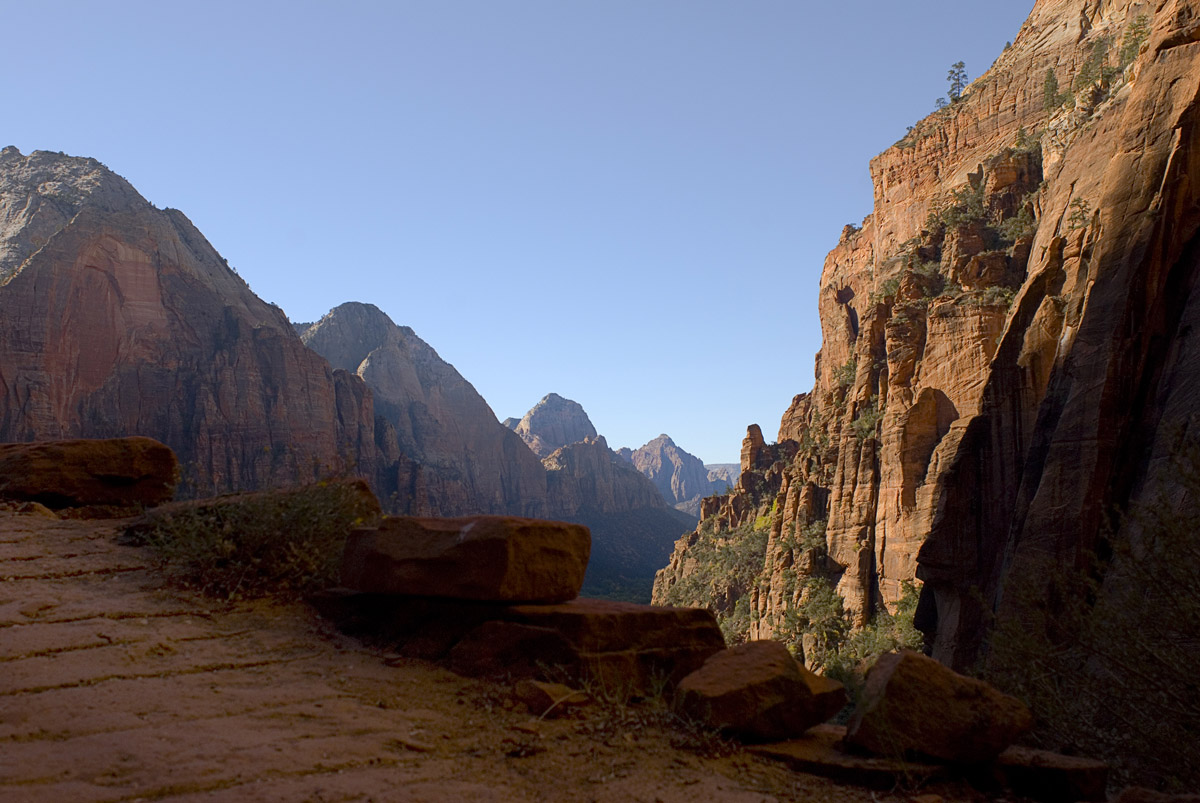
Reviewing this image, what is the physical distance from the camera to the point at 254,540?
24.0 ft

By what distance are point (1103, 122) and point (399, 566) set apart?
2262cm

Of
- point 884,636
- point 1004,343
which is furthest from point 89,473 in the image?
point 884,636

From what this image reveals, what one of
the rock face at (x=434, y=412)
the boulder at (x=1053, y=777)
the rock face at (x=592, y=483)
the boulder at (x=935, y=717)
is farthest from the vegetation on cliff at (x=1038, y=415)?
the rock face at (x=592, y=483)

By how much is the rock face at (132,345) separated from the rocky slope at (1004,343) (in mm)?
43078

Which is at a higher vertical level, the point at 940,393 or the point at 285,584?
the point at 940,393

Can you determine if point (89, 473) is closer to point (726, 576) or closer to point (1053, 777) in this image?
point (1053, 777)

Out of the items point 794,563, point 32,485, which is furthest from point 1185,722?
point 794,563

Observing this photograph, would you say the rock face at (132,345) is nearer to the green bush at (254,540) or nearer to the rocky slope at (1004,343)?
the rocky slope at (1004,343)

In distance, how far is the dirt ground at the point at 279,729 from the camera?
3.36m

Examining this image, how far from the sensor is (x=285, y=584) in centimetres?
712

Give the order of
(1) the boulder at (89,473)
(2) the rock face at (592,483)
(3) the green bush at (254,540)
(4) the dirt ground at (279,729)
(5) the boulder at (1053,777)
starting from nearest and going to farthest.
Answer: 1. (4) the dirt ground at (279,729)
2. (5) the boulder at (1053,777)
3. (3) the green bush at (254,540)
4. (1) the boulder at (89,473)
5. (2) the rock face at (592,483)

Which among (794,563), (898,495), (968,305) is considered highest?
(968,305)

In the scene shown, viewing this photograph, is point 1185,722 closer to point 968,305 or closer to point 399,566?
point 399,566

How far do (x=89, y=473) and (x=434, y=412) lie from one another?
119 m
